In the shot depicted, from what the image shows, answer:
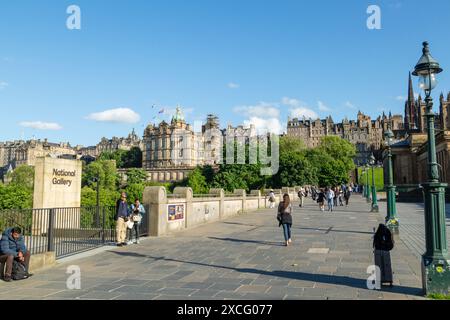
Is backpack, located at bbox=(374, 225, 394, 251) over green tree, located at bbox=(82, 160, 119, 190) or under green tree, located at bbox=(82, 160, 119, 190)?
under

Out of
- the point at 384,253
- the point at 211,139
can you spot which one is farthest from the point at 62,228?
the point at 211,139

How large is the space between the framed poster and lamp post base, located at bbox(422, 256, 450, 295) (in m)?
12.3

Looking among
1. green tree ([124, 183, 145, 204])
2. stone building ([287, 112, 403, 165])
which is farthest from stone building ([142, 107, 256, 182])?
green tree ([124, 183, 145, 204])

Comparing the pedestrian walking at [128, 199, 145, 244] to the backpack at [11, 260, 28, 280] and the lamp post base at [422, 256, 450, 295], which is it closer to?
the backpack at [11, 260, 28, 280]

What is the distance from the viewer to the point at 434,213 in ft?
24.3

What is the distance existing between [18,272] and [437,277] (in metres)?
8.99

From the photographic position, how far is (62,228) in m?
12.3

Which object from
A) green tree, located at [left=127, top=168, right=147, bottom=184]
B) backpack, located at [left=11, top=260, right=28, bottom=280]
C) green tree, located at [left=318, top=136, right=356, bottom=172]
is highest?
green tree, located at [left=318, top=136, right=356, bottom=172]

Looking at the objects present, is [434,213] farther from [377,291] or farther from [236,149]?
[236,149]

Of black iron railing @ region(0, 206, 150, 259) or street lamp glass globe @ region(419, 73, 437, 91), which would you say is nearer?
street lamp glass globe @ region(419, 73, 437, 91)

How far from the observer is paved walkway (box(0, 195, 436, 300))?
741cm

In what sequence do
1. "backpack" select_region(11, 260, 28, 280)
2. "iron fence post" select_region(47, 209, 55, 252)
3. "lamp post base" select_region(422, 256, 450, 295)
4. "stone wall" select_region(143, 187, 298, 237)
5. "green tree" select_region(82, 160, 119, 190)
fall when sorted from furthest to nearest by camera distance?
"green tree" select_region(82, 160, 119, 190) → "stone wall" select_region(143, 187, 298, 237) → "iron fence post" select_region(47, 209, 55, 252) → "backpack" select_region(11, 260, 28, 280) → "lamp post base" select_region(422, 256, 450, 295)

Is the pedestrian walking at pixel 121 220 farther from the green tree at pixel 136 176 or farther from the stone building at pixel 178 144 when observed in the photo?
the stone building at pixel 178 144

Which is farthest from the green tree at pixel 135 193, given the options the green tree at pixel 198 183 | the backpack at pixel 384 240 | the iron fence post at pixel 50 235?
the backpack at pixel 384 240
